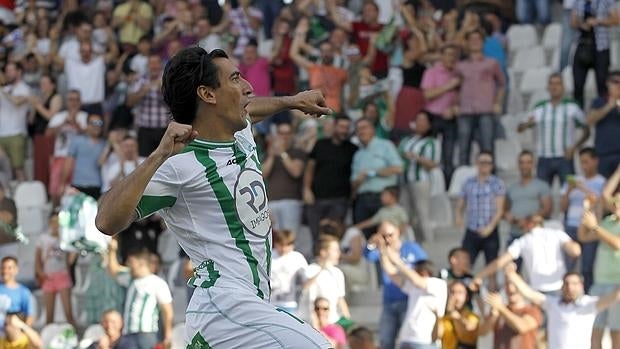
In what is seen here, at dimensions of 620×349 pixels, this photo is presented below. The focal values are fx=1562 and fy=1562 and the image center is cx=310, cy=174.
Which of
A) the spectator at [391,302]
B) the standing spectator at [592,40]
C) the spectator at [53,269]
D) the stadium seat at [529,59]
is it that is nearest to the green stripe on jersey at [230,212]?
the spectator at [391,302]

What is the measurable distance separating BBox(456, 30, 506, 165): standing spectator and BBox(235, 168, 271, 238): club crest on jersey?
9.22 meters

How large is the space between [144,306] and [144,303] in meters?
0.02

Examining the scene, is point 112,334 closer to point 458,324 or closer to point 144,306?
point 144,306

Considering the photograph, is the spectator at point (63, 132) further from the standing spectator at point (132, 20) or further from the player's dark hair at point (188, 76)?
the player's dark hair at point (188, 76)

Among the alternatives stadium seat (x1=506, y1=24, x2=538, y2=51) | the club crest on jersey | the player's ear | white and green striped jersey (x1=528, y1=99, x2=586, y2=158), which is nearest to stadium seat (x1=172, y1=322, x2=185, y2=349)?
white and green striped jersey (x1=528, y1=99, x2=586, y2=158)

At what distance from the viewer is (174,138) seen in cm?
532

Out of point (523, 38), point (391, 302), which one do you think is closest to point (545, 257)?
point (391, 302)

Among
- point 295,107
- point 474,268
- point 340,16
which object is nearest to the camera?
point 295,107

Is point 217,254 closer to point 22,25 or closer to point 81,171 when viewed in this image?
point 81,171

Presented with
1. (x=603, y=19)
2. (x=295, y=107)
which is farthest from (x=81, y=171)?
(x=295, y=107)

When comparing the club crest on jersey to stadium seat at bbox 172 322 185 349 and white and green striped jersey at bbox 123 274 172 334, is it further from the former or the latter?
stadium seat at bbox 172 322 185 349

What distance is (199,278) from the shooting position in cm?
575

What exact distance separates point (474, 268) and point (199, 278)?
27.0 ft

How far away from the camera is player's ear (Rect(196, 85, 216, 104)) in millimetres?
5793
